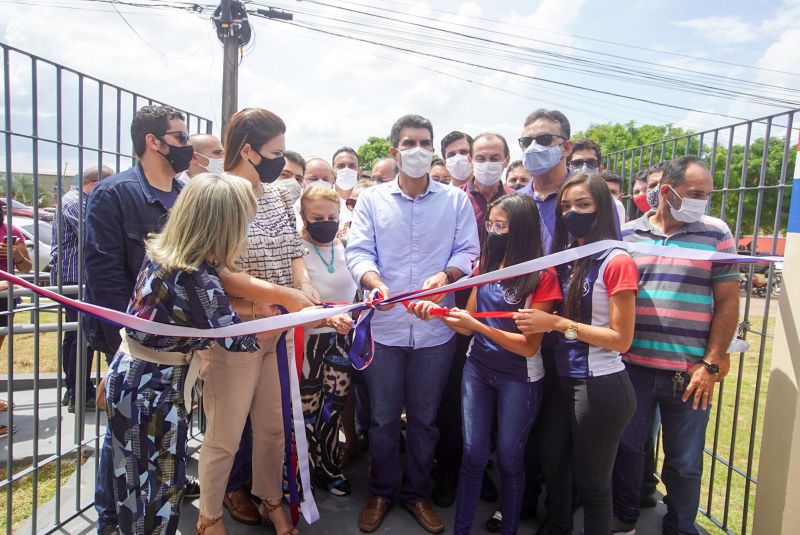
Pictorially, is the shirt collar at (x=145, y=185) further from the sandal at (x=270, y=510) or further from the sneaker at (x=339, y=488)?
the sneaker at (x=339, y=488)

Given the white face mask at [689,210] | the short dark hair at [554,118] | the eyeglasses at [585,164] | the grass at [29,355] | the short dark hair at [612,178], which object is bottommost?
the grass at [29,355]

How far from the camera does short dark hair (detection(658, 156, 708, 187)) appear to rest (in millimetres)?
2861

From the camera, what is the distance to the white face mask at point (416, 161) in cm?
314

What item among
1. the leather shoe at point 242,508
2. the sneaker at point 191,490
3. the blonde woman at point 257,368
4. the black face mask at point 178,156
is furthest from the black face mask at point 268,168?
the sneaker at point 191,490

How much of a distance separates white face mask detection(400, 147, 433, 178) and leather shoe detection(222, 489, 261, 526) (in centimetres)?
216

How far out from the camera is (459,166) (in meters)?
4.02

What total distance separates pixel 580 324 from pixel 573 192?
2.19 ft

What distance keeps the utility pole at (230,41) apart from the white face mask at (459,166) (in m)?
8.85

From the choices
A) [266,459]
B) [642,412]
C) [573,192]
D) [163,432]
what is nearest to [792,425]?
[642,412]

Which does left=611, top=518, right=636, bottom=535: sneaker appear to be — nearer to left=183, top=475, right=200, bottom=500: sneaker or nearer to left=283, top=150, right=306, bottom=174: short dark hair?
left=183, top=475, right=200, bottom=500: sneaker

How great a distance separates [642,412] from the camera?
288cm

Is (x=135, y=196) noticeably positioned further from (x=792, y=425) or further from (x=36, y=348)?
(x=792, y=425)

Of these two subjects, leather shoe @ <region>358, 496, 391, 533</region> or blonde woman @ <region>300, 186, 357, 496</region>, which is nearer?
leather shoe @ <region>358, 496, 391, 533</region>

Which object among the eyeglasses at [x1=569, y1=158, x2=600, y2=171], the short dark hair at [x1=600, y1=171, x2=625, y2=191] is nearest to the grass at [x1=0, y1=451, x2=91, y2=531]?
the eyeglasses at [x1=569, y1=158, x2=600, y2=171]
